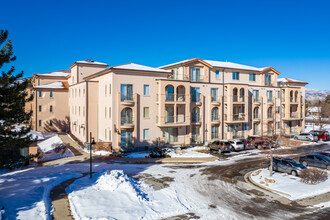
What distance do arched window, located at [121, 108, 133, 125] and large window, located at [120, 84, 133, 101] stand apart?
1.40 metres

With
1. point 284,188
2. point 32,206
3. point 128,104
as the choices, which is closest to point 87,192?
point 32,206

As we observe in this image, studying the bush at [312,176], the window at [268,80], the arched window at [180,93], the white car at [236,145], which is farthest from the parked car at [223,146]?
the window at [268,80]

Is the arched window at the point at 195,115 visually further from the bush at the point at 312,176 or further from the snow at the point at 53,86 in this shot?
the snow at the point at 53,86

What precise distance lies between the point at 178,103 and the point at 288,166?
53.3 feet

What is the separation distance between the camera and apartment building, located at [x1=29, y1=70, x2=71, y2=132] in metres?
48.3

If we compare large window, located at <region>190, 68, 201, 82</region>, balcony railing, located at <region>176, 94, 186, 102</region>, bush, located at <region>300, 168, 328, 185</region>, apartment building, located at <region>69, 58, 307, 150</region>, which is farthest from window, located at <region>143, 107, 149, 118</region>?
bush, located at <region>300, 168, 328, 185</region>

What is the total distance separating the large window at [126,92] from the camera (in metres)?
31.3

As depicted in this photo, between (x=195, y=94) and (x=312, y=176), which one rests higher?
(x=195, y=94)

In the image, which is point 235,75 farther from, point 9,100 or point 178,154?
point 9,100

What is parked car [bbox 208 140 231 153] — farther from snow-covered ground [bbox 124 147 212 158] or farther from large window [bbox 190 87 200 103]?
large window [bbox 190 87 200 103]

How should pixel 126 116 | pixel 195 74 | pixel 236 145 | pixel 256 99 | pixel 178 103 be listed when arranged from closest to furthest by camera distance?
1. pixel 126 116
2. pixel 236 145
3. pixel 178 103
4. pixel 195 74
5. pixel 256 99

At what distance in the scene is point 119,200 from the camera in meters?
15.1

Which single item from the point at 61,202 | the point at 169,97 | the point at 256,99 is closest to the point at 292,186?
the point at 61,202

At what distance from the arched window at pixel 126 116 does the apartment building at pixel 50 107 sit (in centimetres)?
2375
